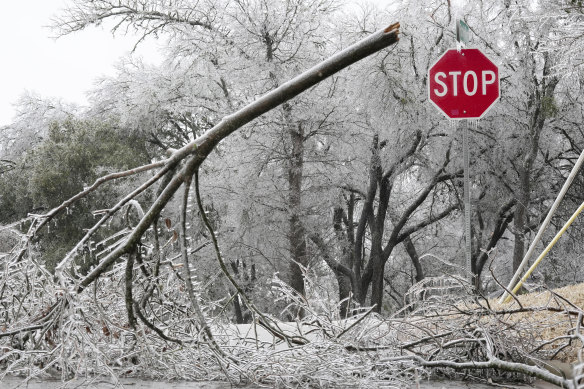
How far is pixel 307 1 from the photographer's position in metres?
14.2

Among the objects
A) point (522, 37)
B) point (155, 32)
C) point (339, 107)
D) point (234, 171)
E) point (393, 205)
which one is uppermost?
point (155, 32)

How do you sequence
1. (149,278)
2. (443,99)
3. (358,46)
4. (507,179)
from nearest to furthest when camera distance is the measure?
(358,46), (149,278), (443,99), (507,179)

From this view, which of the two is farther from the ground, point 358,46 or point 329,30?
point 329,30

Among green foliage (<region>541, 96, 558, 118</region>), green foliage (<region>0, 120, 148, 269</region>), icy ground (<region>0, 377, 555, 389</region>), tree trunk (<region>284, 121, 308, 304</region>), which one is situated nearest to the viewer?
icy ground (<region>0, 377, 555, 389</region>)

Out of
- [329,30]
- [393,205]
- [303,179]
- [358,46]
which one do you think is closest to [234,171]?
[303,179]

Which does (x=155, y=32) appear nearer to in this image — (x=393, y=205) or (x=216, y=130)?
(x=393, y=205)

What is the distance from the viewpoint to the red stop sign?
380 inches

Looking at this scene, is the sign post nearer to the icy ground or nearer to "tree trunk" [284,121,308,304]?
"tree trunk" [284,121,308,304]

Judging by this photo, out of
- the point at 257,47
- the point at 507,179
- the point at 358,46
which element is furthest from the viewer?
the point at 507,179

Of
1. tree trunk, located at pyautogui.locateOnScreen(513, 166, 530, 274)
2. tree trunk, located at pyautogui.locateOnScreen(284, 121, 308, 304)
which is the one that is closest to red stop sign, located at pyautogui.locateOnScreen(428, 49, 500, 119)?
tree trunk, located at pyautogui.locateOnScreen(513, 166, 530, 274)

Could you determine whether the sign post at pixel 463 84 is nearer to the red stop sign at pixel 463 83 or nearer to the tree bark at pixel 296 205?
the red stop sign at pixel 463 83

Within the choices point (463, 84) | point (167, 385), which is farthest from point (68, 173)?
point (167, 385)

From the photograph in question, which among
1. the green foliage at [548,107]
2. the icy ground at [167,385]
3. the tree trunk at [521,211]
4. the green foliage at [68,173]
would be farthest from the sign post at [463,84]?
the green foliage at [68,173]

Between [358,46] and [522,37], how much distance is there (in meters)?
12.7
